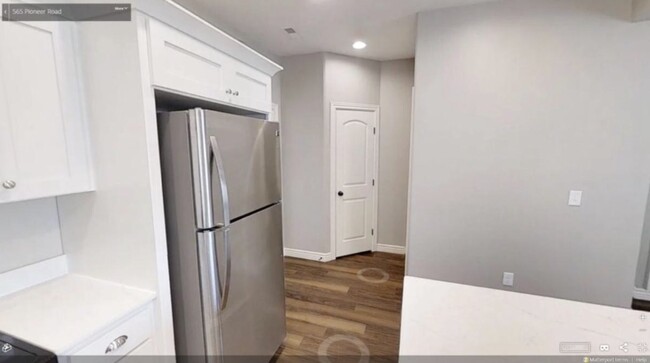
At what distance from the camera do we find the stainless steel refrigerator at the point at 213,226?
1.36 metres

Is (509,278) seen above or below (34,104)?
below

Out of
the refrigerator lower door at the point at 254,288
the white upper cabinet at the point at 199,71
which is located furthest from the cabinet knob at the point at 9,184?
the refrigerator lower door at the point at 254,288

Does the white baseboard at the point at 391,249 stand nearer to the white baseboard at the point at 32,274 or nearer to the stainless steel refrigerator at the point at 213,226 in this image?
the stainless steel refrigerator at the point at 213,226

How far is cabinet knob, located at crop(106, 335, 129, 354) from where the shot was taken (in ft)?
3.79

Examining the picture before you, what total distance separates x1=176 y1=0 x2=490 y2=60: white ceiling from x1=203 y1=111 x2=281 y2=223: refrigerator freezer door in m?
1.13

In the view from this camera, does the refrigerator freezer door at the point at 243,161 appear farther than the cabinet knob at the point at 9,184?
Yes

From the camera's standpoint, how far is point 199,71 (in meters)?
1.49

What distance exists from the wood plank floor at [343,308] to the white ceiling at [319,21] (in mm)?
2652

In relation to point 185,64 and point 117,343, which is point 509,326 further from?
point 185,64

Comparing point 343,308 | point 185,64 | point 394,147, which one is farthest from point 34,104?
point 394,147

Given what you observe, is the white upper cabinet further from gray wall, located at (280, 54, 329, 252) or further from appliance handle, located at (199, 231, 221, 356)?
gray wall, located at (280, 54, 329, 252)

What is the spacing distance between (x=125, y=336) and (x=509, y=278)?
273cm

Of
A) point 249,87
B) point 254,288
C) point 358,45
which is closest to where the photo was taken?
Answer: point 254,288

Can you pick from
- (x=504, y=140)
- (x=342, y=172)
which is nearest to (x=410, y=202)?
(x=504, y=140)
